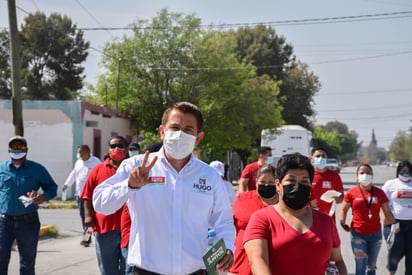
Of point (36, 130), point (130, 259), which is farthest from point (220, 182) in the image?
point (36, 130)

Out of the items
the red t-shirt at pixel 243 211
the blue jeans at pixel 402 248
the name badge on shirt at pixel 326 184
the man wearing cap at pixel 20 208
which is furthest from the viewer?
the name badge on shirt at pixel 326 184

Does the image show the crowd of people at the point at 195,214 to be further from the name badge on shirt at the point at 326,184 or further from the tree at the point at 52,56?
the tree at the point at 52,56

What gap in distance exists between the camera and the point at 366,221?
9469 millimetres

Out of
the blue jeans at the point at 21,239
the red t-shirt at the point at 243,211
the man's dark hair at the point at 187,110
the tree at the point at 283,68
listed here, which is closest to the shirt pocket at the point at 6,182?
the blue jeans at the point at 21,239

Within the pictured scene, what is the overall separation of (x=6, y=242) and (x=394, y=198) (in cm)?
547

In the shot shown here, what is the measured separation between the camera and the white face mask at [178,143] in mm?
4426

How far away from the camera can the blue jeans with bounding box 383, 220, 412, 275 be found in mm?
9961

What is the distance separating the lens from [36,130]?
2922 centimetres

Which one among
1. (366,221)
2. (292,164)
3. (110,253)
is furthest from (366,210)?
(292,164)

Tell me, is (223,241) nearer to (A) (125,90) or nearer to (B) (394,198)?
(B) (394,198)

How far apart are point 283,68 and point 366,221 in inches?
2061

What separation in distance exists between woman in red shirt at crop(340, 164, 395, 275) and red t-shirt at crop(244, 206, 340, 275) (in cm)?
540

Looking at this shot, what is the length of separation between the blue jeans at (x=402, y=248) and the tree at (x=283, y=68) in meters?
48.5

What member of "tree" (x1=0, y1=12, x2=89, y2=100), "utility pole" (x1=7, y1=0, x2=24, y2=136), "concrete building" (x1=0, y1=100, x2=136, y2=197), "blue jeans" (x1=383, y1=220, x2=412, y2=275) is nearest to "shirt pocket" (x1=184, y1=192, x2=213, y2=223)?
"blue jeans" (x1=383, y1=220, x2=412, y2=275)
